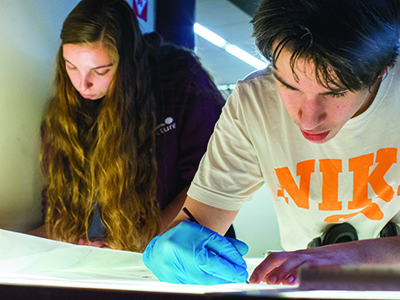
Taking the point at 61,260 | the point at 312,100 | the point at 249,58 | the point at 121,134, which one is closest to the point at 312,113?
the point at 312,100

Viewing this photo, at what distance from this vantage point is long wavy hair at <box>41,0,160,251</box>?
1427mm

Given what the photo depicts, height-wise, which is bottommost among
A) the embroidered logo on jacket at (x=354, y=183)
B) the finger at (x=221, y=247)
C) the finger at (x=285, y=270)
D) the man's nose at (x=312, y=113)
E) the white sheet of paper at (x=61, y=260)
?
the white sheet of paper at (x=61, y=260)

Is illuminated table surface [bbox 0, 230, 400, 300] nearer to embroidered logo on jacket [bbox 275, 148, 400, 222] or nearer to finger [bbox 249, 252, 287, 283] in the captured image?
finger [bbox 249, 252, 287, 283]

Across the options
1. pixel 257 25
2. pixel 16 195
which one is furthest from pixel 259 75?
pixel 16 195

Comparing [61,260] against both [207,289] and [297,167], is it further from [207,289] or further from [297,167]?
[297,167]

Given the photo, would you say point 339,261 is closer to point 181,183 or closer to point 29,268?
point 29,268

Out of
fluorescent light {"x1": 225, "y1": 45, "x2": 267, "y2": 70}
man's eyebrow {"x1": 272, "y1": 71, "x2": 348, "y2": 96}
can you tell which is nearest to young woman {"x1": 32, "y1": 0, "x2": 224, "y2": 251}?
fluorescent light {"x1": 225, "y1": 45, "x2": 267, "y2": 70}

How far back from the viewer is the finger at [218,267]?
92cm

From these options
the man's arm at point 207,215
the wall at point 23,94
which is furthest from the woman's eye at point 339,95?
the wall at point 23,94

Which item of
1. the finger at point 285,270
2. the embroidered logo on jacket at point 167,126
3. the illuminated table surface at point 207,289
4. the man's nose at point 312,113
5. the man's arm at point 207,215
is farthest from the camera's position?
the embroidered logo on jacket at point 167,126

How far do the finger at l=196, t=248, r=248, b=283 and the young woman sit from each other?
0.58 m

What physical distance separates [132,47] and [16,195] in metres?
0.65

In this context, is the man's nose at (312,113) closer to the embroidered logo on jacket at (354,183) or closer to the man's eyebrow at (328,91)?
the man's eyebrow at (328,91)

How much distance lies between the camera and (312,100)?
87 cm
